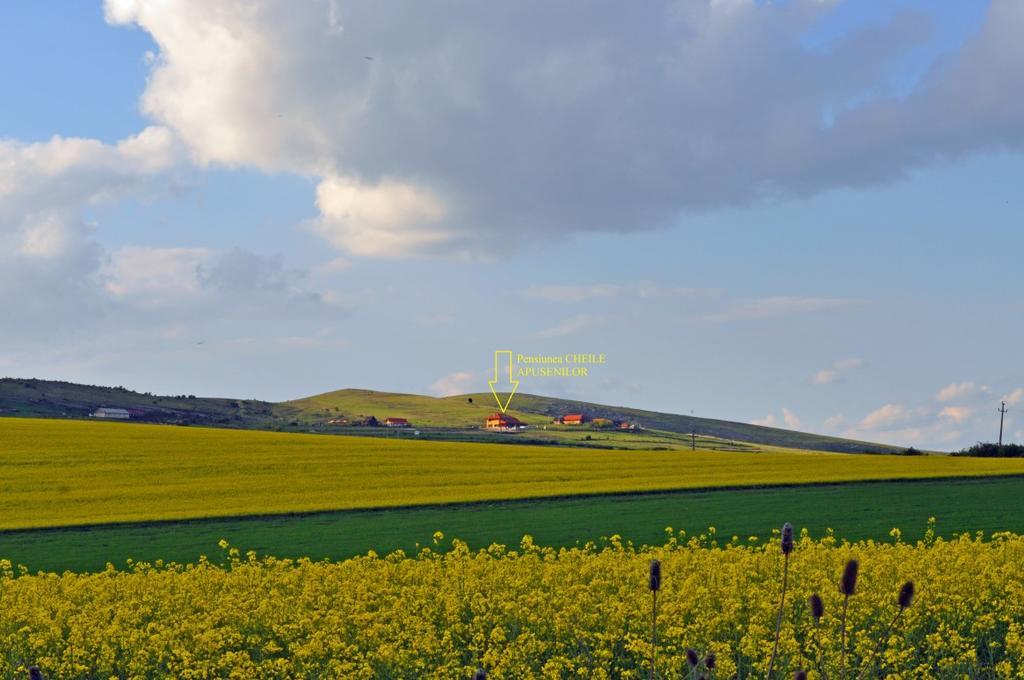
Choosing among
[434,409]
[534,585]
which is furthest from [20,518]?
[434,409]

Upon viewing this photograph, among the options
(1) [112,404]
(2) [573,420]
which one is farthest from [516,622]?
(2) [573,420]

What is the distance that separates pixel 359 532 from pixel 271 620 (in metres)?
19.1

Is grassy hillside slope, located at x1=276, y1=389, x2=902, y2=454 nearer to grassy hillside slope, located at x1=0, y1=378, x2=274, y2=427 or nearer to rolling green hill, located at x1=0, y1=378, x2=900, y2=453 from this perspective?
rolling green hill, located at x1=0, y1=378, x2=900, y2=453

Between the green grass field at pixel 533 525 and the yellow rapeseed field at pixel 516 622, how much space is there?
41.4 feet

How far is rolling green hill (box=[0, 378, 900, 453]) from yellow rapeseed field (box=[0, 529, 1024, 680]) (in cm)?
8034

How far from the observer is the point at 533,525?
34562 millimetres

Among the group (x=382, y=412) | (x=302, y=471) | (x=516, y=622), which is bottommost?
(x=302, y=471)

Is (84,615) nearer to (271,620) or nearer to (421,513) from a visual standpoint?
(271,620)

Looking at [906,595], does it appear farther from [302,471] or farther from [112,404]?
[112,404]

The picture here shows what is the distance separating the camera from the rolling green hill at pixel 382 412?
109438 millimetres

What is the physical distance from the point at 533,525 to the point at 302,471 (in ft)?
65.5

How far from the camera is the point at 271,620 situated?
14852mm

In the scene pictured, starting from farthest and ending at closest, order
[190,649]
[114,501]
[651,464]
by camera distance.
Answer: [651,464]
[114,501]
[190,649]

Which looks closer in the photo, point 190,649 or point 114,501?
point 190,649
